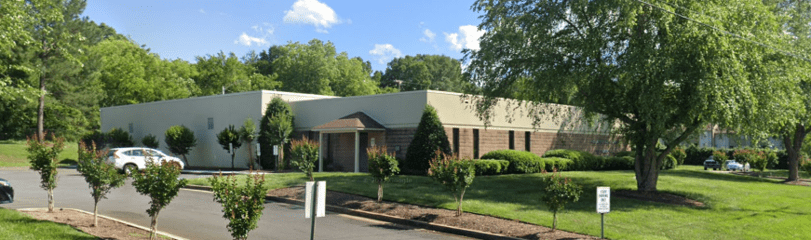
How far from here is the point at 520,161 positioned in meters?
27.1

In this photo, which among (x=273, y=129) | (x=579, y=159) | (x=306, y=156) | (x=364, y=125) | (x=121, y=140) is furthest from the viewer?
(x=121, y=140)

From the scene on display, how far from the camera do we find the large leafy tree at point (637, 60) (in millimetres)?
17000

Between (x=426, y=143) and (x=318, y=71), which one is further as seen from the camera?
(x=318, y=71)

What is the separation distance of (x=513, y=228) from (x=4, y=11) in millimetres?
15084

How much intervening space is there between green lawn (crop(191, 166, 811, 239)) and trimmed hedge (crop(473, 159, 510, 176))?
0.95m

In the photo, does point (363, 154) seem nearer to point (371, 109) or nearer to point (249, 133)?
point (371, 109)

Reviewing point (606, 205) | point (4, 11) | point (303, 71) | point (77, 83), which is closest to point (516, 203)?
point (606, 205)

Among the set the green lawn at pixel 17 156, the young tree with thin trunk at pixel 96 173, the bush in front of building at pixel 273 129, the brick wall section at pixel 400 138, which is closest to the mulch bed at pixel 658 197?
the brick wall section at pixel 400 138

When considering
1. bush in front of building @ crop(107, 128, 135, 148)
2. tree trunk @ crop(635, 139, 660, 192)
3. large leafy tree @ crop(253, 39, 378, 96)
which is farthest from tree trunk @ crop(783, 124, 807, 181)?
large leafy tree @ crop(253, 39, 378, 96)

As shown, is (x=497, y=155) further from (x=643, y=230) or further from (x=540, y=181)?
(x=643, y=230)

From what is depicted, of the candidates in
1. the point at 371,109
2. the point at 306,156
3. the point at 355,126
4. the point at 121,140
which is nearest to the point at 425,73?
the point at 121,140

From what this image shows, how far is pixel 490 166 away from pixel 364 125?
6340mm

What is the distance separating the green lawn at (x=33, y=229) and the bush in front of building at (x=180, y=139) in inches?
960

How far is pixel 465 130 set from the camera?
95.7 feet
